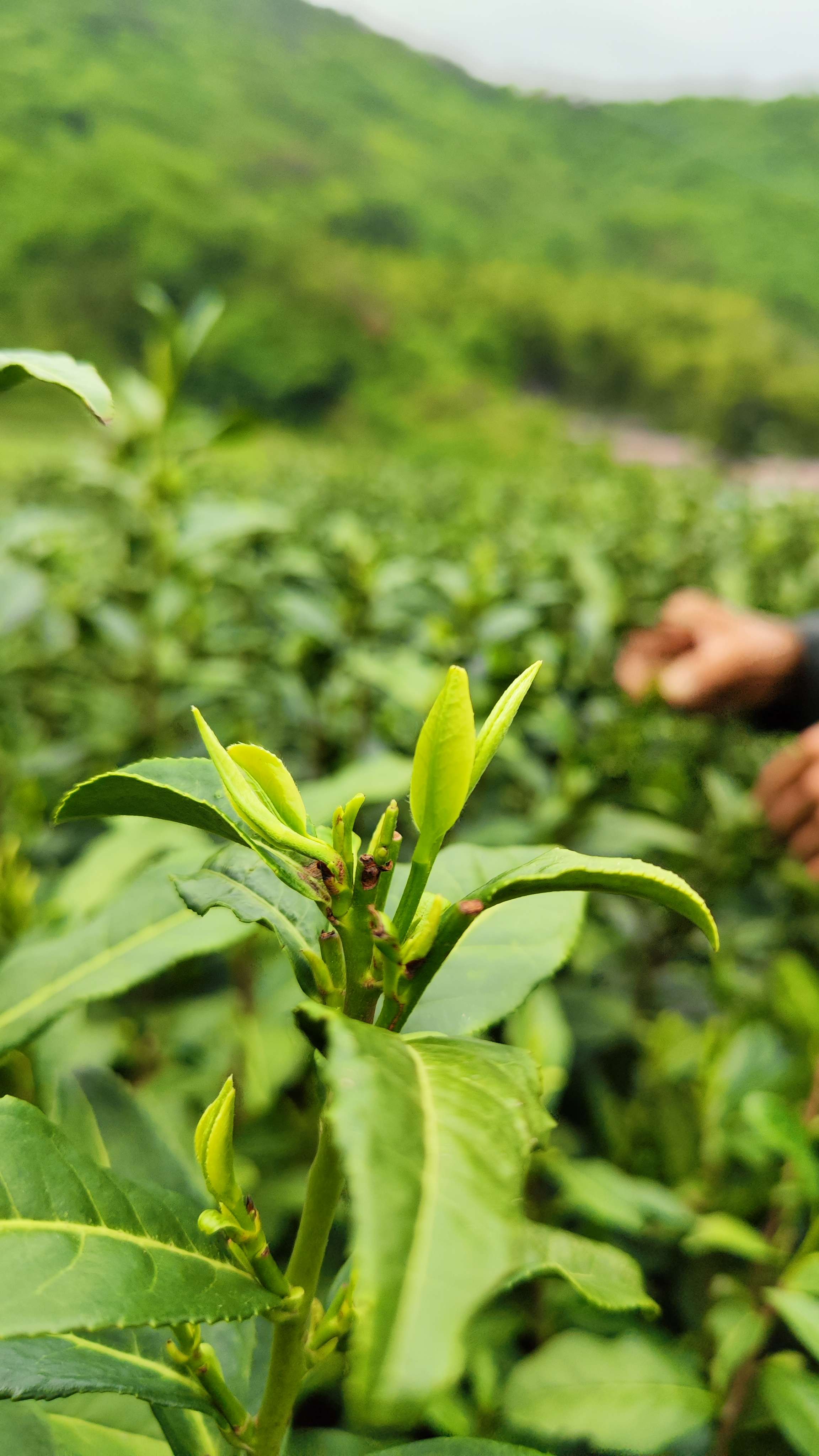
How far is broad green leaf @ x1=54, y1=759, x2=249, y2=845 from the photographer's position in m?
0.43

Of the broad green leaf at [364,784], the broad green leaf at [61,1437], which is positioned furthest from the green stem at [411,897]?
the broad green leaf at [364,784]

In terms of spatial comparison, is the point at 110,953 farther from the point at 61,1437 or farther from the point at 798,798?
the point at 798,798

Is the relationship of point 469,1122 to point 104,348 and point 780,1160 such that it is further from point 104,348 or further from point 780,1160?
point 104,348

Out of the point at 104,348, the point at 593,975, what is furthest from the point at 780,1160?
the point at 104,348

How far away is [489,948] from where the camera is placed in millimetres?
571

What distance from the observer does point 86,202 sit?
23.3 meters

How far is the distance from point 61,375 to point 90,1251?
433 millimetres

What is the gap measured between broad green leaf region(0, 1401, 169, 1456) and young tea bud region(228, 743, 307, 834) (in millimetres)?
386

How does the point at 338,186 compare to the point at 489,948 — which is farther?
the point at 338,186

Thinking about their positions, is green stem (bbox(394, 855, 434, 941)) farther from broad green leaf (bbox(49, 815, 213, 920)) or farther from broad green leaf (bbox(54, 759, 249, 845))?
broad green leaf (bbox(49, 815, 213, 920))

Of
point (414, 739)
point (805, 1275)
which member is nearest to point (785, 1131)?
point (805, 1275)

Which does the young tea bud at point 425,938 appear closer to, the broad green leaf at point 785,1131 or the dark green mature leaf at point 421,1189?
the dark green mature leaf at point 421,1189

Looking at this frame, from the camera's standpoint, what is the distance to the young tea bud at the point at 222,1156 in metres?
0.47

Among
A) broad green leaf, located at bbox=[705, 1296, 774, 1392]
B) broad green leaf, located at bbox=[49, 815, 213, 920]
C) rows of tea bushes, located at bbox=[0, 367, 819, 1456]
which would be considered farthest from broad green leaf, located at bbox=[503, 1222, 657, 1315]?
broad green leaf, located at bbox=[49, 815, 213, 920]
